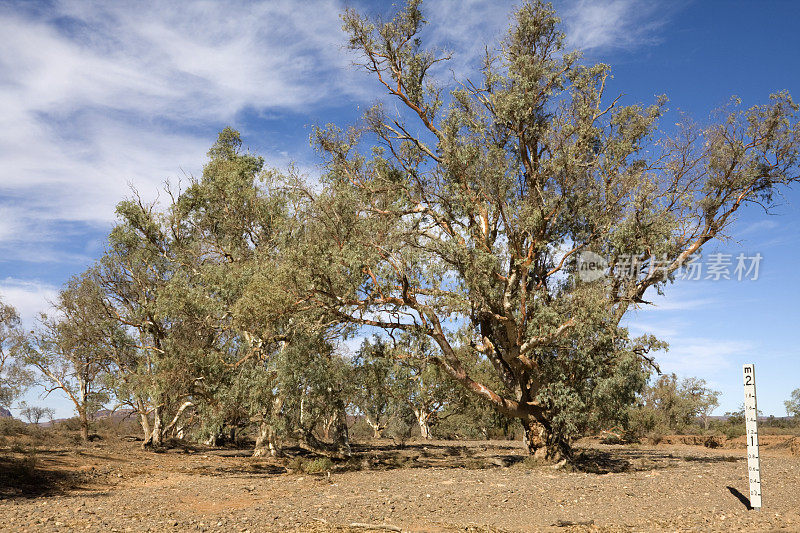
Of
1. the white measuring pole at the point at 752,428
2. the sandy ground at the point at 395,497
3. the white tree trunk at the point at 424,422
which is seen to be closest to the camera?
the sandy ground at the point at 395,497

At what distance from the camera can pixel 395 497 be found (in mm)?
10422

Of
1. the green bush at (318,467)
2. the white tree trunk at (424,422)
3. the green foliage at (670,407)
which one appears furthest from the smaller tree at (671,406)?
the green bush at (318,467)

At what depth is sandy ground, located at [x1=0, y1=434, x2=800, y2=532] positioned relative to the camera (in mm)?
8312

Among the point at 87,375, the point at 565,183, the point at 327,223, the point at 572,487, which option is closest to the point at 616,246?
the point at 565,183

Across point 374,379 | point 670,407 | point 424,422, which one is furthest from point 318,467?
point 670,407

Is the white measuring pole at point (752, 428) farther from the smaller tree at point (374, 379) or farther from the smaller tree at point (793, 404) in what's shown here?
the smaller tree at point (793, 404)

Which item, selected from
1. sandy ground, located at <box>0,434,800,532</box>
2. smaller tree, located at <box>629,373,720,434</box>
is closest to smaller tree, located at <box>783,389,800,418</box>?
smaller tree, located at <box>629,373,720,434</box>

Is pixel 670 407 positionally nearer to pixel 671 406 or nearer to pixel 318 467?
pixel 671 406

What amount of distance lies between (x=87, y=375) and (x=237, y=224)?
12.6 meters

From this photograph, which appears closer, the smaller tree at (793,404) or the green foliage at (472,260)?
the green foliage at (472,260)

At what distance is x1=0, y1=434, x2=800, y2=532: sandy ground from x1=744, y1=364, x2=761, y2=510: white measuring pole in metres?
0.30

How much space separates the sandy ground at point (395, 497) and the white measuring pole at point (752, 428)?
300 millimetres

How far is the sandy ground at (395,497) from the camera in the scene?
8.31 meters

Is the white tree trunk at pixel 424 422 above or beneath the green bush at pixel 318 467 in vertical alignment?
beneath
